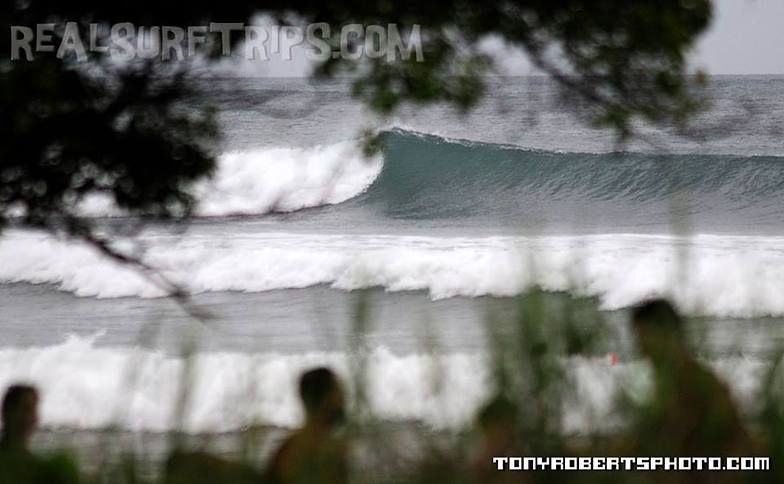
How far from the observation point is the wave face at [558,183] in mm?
24016

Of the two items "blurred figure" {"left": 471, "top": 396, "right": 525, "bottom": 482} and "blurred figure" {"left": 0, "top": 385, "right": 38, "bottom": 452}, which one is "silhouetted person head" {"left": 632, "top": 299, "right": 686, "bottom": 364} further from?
"blurred figure" {"left": 0, "top": 385, "right": 38, "bottom": 452}

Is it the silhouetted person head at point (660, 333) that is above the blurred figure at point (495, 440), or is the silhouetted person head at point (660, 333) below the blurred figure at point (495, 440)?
above

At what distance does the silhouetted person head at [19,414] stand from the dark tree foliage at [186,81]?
141 cm

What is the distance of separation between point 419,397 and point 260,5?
208 cm

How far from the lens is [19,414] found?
6.91 feet

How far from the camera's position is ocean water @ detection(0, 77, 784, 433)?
2.06 metres

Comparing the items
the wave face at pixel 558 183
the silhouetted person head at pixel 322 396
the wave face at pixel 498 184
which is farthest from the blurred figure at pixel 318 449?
the wave face at pixel 558 183

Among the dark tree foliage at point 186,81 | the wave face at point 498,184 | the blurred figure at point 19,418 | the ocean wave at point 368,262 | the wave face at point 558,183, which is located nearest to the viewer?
the blurred figure at point 19,418

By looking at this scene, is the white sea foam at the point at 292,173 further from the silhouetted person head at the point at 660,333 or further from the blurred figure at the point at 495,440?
the blurred figure at the point at 495,440

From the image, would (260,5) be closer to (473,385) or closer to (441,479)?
(473,385)

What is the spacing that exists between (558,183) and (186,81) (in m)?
23.0

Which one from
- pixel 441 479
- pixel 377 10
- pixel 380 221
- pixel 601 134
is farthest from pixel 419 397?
pixel 601 134

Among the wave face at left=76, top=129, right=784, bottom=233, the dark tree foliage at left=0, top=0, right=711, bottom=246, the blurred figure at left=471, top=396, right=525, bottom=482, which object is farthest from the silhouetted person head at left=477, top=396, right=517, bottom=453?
the wave face at left=76, top=129, right=784, bottom=233

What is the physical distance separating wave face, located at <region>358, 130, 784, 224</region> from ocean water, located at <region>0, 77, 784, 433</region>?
0.07 metres
